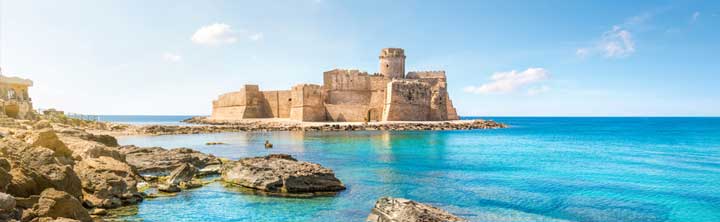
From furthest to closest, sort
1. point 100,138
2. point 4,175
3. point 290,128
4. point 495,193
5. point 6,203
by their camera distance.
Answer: point 290,128, point 100,138, point 495,193, point 4,175, point 6,203

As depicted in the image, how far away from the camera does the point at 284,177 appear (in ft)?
33.7

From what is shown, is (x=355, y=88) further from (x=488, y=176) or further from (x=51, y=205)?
(x=51, y=205)

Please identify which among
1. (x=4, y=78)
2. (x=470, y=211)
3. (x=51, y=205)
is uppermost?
(x=4, y=78)

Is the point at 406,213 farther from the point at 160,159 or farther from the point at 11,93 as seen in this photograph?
the point at 11,93

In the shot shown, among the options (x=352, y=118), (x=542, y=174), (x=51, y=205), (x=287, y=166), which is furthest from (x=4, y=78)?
(x=542, y=174)

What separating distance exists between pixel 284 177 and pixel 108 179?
352 cm

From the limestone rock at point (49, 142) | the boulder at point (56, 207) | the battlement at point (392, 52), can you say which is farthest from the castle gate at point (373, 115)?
the boulder at point (56, 207)

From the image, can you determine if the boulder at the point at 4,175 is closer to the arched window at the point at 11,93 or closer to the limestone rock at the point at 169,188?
the limestone rock at the point at 169,188

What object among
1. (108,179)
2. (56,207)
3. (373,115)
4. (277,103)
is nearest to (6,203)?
(56,207)

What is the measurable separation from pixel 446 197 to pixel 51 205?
23.7 ft

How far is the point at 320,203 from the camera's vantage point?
9109 millimetres

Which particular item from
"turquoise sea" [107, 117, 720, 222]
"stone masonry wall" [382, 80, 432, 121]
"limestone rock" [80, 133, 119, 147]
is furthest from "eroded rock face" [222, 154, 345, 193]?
"stone masonry wall" [382, 80, 432, 121]

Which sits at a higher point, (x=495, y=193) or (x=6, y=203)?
(x=6, y=203)

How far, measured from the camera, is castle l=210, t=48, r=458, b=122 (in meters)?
42.7
